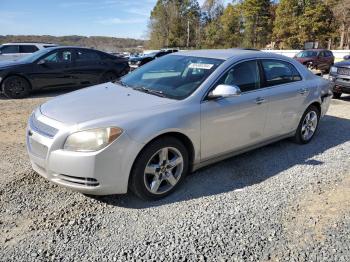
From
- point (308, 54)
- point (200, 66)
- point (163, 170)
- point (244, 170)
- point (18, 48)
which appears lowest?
point (244, 170)

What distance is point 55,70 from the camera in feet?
32.2

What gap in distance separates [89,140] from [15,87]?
736 centimetres

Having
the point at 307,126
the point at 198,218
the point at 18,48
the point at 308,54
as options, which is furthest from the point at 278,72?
the point at 308,54

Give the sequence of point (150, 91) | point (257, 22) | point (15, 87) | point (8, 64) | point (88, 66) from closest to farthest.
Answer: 1. point (150, 91)
2. point (8, 64)
3. point (15, 87)
4. point (88, 66)
5. point (257, 22)

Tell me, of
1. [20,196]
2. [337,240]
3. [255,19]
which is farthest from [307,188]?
[255,19]

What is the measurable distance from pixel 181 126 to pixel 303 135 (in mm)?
2861

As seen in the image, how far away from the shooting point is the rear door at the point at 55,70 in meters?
9.57

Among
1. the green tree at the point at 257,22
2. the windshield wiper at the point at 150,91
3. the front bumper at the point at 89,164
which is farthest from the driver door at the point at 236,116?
the green tree at the point at 257,22

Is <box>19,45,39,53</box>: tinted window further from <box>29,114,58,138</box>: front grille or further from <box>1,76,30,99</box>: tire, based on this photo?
<box>29,114,58,138</box>: front grille

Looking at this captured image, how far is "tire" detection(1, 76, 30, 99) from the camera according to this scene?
30.5 ft

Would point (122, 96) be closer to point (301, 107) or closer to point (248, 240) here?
point (248, 240)

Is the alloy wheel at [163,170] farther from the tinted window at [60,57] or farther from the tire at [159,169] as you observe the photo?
the tinted window at [60,57]

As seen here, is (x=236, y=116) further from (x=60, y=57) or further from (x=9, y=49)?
(x=9, y=49)

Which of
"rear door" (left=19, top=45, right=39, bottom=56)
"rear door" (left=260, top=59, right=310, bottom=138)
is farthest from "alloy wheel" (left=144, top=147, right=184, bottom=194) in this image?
"rear door" (left=19, top=45, right=39, bottom=56)
